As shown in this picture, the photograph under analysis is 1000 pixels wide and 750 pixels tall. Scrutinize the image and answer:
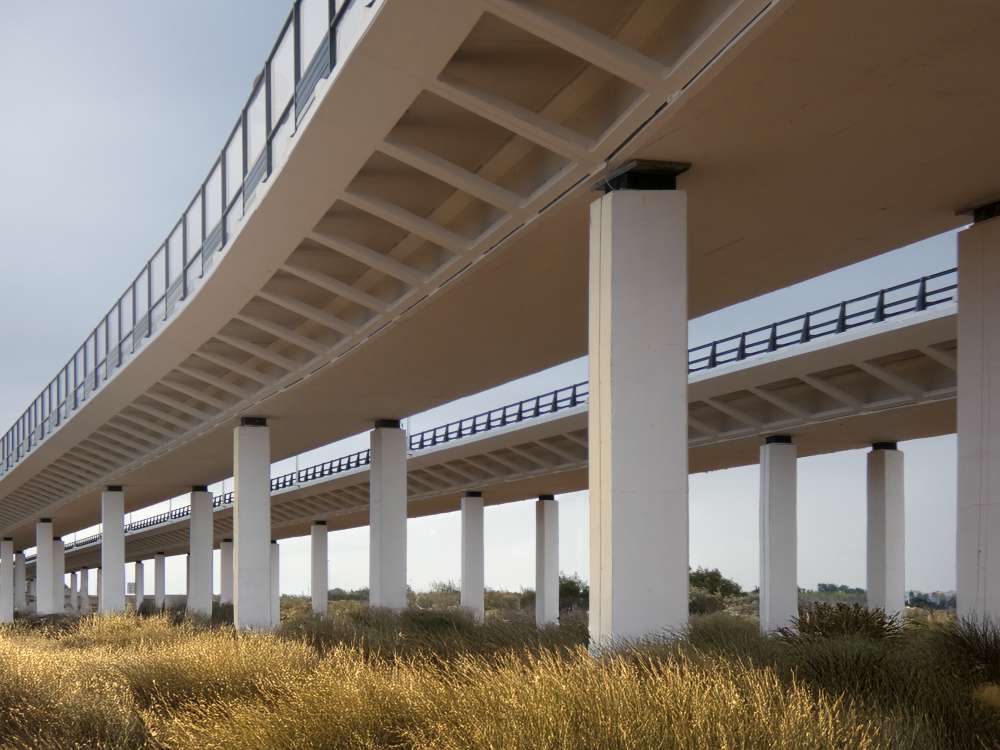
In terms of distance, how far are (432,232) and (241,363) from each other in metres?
12.5

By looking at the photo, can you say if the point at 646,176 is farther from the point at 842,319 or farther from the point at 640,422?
the point at 842,319

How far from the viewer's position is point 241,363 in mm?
28031

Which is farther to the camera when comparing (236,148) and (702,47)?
(236,148)

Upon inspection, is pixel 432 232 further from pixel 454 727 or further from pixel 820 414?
pixel 820 414

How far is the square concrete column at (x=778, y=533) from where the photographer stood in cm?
3528

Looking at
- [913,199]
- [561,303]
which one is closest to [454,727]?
[913,199]

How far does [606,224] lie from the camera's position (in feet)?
46.3

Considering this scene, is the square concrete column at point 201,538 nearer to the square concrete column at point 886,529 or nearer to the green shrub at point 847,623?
the square concrete column at point 886,529

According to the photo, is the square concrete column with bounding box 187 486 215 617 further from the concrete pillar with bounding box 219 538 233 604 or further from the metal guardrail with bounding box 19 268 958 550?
the concrete pillar with bounding box 219 538 233 604

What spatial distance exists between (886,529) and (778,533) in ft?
13.4

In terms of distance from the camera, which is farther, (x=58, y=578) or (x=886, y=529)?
(x=58, y=578)

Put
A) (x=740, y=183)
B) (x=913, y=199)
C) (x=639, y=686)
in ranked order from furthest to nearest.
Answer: (x=913, y=199)
(x=740, y=183)
(x=639, y=686)

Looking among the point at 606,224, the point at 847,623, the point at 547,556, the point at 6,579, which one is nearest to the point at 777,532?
the point at 847,623

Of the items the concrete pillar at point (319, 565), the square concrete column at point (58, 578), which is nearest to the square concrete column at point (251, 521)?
the square concrete column at point (58, 578)
